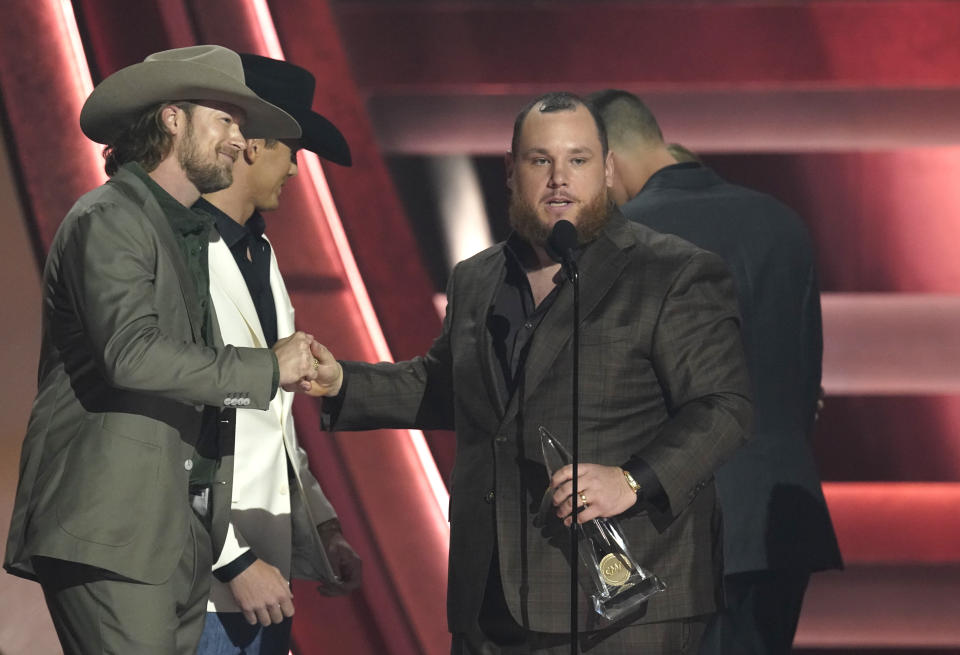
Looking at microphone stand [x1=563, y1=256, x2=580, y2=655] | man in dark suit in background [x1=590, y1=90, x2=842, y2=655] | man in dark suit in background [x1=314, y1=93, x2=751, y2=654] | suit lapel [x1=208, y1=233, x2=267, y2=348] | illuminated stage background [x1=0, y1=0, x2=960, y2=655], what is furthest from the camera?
illuminated stage background [x1=0, y1=0, x2=960, y2=655]

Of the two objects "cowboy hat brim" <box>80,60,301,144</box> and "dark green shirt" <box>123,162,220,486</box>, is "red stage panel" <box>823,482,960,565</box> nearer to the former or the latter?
"dark green shirt" <box>123,162,220,486</box>

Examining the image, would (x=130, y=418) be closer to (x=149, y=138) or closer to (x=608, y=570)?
(x=149, y=138)

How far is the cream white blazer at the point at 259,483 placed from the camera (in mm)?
2564

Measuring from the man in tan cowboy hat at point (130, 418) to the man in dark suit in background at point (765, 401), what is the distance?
3.81 feet

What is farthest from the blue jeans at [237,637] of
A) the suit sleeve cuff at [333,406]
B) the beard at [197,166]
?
the beard at [197,166]

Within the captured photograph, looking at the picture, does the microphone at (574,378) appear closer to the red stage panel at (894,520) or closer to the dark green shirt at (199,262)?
the dark green shirt at (199,262)

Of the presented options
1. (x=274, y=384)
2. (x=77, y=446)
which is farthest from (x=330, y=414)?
A: (x=77, y=446)

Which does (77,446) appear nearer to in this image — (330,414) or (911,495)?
(330,414)

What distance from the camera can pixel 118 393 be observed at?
7.14ft

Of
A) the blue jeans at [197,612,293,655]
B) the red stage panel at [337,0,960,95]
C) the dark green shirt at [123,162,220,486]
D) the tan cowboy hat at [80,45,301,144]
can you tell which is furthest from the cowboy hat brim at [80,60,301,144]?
the red stage panel at [337,0,960,95]

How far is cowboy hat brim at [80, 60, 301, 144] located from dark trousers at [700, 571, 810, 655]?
161 cm

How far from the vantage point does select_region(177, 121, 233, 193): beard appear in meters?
2.36

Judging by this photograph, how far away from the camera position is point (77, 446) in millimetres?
2148

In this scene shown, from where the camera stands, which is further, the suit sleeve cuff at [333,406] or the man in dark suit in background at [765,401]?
the man in dark suit in background at [765,401]
